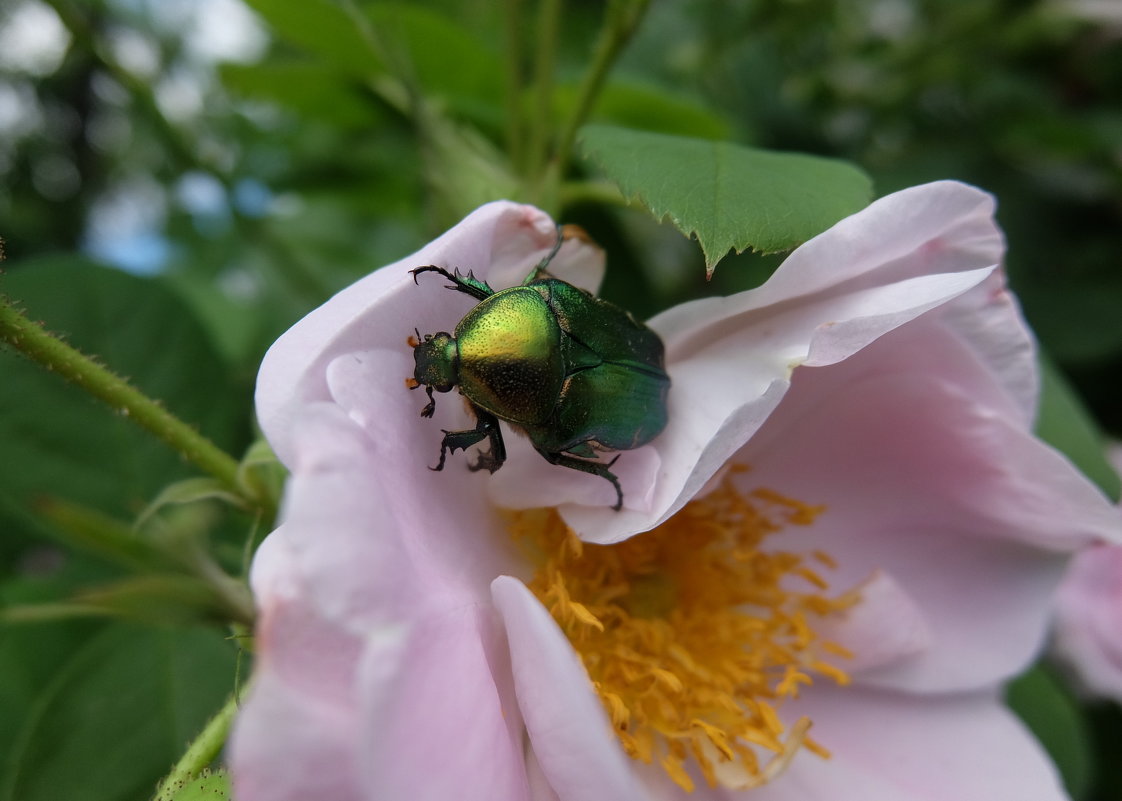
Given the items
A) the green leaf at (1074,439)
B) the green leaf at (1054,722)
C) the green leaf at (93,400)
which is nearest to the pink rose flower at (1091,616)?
the green leaf at (1054,722)

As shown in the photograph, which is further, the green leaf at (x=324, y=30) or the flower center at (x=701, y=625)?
the green leaf at (x=324, y=30)

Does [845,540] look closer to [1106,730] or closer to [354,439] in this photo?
[354,439]

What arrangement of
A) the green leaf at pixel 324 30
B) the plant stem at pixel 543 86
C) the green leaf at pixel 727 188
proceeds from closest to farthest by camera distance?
the green leaf at pixel 727 188
the plant stem at pixel 543 86
the green leaf at pixel 324 30

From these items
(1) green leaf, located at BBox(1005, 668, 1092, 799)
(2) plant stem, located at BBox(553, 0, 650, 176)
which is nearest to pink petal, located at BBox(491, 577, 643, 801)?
(2) plant stem, located at BBox(553, 0, 650, 176)

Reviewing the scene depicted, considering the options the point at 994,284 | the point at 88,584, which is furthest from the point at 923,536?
the point at 88,584

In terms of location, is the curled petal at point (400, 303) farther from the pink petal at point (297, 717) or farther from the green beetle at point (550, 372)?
the pink petal at point (297, 717)

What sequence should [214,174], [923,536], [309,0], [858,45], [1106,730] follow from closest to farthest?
[923,536], [309,0], [214,174], [1106,730], [858,45]

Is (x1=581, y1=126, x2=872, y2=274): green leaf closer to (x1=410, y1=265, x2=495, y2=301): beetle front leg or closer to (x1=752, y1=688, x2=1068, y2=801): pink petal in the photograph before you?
(x1=410, y1=265, x2=495, y2=301): beetle front leg
